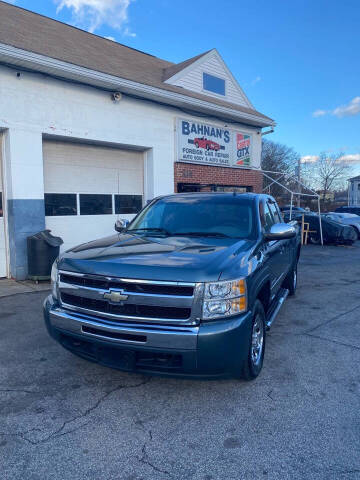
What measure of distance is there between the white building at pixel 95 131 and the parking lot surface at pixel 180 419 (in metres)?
4.53

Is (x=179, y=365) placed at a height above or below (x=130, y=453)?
above

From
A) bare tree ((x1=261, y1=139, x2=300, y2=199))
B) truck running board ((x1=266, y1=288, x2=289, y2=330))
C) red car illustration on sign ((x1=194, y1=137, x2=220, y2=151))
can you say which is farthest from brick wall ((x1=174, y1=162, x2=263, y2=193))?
bare tree ((x1=261, y1=139, x2=300, y2=199))

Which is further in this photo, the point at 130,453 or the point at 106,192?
the point at 106,192

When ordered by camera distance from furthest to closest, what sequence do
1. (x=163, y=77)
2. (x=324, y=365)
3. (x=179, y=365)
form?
(x=163, y=77), (x=324, y=365), (x=179, y=365)

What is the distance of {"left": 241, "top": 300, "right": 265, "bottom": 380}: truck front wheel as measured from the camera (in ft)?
10.7

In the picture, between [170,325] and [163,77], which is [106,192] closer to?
[163,77]

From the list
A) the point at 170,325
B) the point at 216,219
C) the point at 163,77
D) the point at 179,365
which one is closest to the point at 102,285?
the point at 170,325

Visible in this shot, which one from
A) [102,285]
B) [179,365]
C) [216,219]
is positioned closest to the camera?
[179,365]

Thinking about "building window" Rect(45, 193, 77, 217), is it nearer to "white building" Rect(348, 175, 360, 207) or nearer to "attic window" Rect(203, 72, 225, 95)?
"attic window" Rect(203, 72, 225, 95)

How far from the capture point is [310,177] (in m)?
63.5

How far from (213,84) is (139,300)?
1184 cm

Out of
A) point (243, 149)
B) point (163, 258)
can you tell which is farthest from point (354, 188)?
point (163, 258)

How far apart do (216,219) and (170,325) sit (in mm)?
1735

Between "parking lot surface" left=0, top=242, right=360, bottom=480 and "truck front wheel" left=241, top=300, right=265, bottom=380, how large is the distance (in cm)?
14
